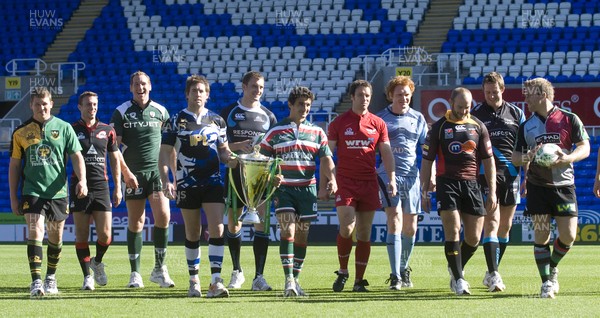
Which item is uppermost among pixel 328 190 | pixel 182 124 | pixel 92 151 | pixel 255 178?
pixel 182 124

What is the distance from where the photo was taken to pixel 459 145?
33.0 feet

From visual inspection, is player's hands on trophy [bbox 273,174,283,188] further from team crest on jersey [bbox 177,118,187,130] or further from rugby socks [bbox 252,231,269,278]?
rugby socks [bbox 252,231,269,278]

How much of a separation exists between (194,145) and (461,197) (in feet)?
8.60

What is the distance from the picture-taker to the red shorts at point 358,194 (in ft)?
33.9

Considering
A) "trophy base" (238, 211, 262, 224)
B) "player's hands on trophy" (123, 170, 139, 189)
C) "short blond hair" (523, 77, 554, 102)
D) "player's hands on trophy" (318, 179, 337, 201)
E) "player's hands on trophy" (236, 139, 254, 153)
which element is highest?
"short blond hair" (523, 77, 554, 102)

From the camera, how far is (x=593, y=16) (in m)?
28.9

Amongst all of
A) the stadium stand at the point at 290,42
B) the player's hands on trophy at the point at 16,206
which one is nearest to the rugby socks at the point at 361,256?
the player's hands on trophy at the point at 16,206

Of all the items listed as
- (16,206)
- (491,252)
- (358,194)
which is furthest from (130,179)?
(491,252)

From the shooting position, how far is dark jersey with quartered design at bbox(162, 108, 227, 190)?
980cm

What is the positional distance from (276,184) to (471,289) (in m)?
2.55

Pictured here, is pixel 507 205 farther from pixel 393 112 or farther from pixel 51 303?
pixel 51 303

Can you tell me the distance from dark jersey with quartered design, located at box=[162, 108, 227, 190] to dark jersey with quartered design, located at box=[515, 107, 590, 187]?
294 cm

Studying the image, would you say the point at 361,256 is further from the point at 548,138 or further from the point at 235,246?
the point at 548,138

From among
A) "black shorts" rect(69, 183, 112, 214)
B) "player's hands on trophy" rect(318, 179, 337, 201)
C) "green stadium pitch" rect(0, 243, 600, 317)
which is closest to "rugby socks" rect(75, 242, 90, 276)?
"green stadium pitch" rect(0, 243, 600, 317)
